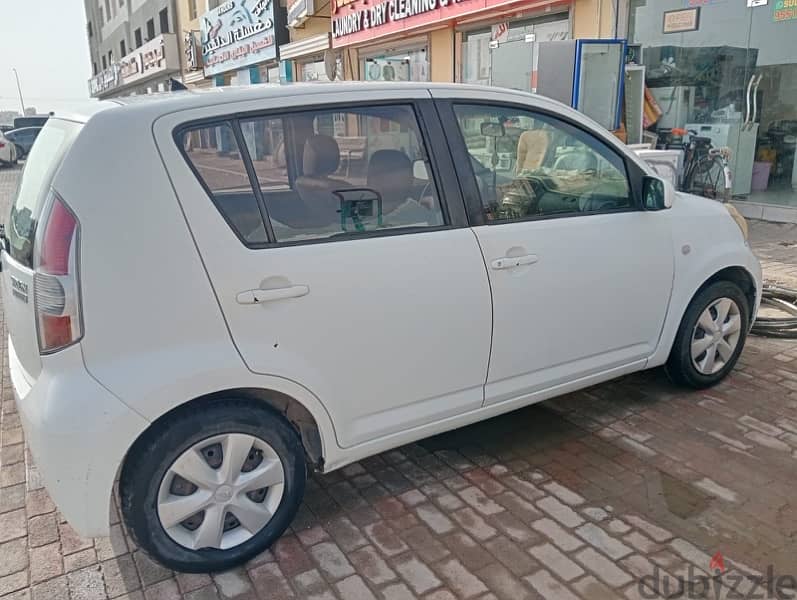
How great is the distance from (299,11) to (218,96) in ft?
50.4

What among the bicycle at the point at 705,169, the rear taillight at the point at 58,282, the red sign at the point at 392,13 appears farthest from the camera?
the red sign at the point at 392,13

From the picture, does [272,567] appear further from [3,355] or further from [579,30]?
[579,30]

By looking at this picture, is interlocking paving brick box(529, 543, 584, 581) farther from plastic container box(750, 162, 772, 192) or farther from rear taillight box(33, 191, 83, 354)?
plastic container box(750, 162, 772, 192)

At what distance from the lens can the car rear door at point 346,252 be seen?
7.66 ft

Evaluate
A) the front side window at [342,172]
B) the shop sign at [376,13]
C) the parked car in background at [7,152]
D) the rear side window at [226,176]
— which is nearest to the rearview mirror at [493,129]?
the front side window at [342,172]

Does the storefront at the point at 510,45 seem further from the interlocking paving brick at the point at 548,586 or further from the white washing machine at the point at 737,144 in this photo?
the interlocking paving brick at the point at 548,586

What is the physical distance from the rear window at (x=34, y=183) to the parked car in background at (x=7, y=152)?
23165 millimetres

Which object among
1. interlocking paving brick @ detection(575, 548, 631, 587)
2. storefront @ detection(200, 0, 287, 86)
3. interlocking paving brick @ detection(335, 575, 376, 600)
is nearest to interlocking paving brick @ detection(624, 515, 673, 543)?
interlocking paving brick @ detection(575, 548, 631, 587)

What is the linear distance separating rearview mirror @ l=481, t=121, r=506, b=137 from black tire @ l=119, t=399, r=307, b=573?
1.57 metres

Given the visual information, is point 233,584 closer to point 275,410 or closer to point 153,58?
point 275,410

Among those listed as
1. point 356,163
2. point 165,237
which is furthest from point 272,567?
point 356,163

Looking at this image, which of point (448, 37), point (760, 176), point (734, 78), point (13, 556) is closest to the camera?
point (13, 556)

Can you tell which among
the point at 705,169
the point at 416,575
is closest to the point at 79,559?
the point at 416,575

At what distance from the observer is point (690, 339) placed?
3.75 meters
